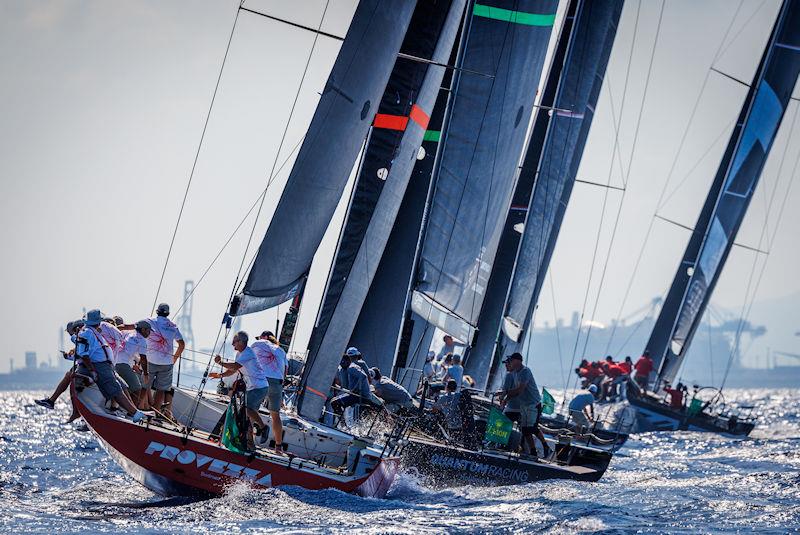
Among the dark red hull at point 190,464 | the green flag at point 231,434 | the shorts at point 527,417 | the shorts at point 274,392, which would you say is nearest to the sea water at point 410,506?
the dark red hull at point 190,464

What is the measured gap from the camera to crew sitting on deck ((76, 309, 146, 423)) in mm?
10367

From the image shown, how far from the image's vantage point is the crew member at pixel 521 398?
12.4 metres

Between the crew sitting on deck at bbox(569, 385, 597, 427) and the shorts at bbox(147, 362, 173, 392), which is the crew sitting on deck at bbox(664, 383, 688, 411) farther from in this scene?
the shorts at bbox(147, 362, 173, 392)

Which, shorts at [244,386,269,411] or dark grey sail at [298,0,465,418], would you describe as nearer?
shorts at [244,386,269,411]

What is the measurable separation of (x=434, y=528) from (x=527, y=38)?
8.51m

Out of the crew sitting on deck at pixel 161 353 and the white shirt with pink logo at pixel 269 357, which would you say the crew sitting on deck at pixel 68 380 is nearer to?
the crew sitting on deck at pixel 161 353

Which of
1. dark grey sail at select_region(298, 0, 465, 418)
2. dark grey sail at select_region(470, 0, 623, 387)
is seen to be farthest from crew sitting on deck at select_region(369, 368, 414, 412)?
dark grey sail at select_region(470, 0, 623, 387)

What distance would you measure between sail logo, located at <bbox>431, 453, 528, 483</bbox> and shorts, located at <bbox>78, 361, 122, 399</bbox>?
3367 millimetres

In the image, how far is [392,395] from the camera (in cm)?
1261

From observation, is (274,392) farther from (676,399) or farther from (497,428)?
(676,399)

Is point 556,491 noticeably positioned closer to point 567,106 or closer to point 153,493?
point 153,493

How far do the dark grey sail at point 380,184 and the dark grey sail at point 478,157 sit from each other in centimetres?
139

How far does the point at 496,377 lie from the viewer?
19.6 metres

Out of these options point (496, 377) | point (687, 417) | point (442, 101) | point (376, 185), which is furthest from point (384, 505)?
point (687, 417)
